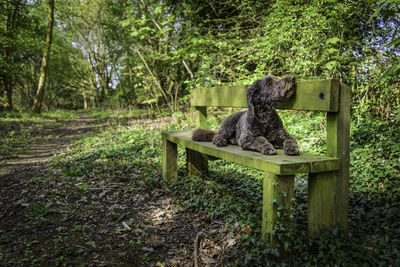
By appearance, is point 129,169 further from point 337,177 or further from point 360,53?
point 360,53

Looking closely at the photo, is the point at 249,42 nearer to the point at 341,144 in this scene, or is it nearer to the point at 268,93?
the point at 268,93

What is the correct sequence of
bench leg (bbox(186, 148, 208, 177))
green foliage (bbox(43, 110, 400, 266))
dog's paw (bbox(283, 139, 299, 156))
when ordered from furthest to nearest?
bench leg (bbox(186, 148, 208, 177)) → dog's paw (bbox(283, 139, 299, 156)) → green foliage (bbox(43, 110, 400, 266))

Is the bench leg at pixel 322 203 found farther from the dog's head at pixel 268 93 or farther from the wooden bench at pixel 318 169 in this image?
the dog's head at pixel 268 93

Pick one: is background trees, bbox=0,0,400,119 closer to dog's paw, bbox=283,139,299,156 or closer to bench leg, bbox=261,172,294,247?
dog's paw, bbox=283,139,299,156

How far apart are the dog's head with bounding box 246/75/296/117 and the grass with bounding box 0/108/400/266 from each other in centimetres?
116

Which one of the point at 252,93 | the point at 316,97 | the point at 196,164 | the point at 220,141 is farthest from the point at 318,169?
the point at 196,164

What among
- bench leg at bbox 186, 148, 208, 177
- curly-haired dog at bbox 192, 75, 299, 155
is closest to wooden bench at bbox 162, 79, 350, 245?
curly-haired dog at bbox 192, 75, 299, 155

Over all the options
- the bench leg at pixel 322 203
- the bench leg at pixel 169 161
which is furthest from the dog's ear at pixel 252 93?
the bench leg at pixel 169 161

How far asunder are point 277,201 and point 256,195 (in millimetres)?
1301

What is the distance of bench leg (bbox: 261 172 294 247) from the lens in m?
2.27

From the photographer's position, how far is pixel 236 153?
2660 millimetres

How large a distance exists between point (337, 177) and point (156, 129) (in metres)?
6.64

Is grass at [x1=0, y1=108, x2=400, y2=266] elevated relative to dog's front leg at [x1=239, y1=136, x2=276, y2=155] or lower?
lower

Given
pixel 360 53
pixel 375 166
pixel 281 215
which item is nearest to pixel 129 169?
pixel 281 215
